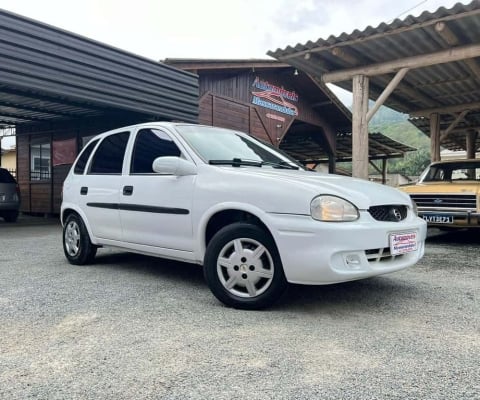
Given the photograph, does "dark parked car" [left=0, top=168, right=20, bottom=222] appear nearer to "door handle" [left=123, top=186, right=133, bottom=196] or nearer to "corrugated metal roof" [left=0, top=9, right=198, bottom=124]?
"corrugated metal roof" [left=0, top=9, right=198, bottom=124]

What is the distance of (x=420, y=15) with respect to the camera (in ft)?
21.6

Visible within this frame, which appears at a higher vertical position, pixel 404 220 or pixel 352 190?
pixel 352 190

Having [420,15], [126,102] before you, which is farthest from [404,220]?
[126,102]

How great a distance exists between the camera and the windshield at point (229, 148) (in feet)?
13.0

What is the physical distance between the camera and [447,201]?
6.61 metres

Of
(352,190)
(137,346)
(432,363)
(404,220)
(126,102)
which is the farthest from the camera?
(126,102)

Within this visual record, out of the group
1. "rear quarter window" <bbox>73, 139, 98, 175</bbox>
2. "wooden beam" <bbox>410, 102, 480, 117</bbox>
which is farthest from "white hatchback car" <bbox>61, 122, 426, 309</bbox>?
"wooden beam" <bbox>410, 102, 480, 117</bbox>

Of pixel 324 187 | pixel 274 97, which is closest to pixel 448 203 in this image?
pixel 324 187

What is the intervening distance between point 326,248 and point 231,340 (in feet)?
2.98

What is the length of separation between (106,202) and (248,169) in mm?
1855

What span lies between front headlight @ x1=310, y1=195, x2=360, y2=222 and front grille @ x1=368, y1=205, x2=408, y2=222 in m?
0.21

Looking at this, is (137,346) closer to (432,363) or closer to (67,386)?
(67,386)

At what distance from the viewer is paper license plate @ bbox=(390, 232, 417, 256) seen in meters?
3.35

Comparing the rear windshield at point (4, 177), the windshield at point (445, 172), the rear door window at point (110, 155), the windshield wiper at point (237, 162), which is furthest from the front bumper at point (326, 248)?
the rear windshield at point (4, 177)
